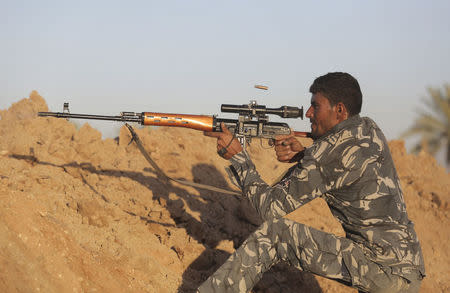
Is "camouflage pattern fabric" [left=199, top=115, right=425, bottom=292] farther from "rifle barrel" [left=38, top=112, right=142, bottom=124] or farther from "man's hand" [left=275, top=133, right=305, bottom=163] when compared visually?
"rifle barrel" [left=38, top=112, right=142, bottom=124]

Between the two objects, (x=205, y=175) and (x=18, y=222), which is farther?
(x=205, y=175)

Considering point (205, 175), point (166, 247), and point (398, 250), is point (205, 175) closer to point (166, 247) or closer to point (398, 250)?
point (166, 247)

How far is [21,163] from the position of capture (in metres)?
5.85

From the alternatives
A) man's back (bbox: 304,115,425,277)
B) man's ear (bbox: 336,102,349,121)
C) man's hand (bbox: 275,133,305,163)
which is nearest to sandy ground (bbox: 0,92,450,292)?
man's hand (bbox: 275,133,305,163)

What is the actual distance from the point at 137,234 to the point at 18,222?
1478 mm

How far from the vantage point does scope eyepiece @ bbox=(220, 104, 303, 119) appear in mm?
4551

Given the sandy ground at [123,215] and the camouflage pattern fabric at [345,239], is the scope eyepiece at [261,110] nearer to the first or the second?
the camouflage pattern fabric at [345,239]

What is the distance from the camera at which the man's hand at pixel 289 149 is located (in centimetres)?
454

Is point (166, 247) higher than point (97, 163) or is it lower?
lower

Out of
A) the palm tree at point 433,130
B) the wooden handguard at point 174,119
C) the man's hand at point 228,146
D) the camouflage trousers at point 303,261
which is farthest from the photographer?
the palm tree at point 433,130

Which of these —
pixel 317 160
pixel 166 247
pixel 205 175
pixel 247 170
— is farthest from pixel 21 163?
pixel 317 160

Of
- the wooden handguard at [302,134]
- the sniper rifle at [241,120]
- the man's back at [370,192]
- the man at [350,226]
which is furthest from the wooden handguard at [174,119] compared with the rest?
the man's back at [370,192]

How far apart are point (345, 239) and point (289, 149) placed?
1.17 m

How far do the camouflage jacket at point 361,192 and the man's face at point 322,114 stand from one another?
208 mm
